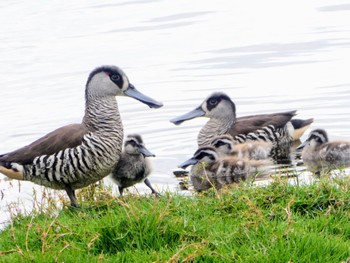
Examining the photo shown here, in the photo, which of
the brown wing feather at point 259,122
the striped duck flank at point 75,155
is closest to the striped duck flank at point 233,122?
the brown wing feather at point 259,122

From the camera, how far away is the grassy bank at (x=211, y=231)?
6.43 metres

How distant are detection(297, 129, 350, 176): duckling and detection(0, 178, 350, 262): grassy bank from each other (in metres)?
3.49

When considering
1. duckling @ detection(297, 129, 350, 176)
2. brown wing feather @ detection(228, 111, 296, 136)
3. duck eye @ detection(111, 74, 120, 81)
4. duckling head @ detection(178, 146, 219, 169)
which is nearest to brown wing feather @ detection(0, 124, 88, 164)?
duck eye @ detection(111, 74, 120, 81)

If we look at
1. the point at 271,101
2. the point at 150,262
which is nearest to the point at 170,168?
the point at 271,101

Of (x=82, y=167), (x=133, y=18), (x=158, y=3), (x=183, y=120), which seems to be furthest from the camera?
(x=158, y=3)

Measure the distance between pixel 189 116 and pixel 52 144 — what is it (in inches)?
161

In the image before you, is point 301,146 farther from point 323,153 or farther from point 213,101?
point 213,101

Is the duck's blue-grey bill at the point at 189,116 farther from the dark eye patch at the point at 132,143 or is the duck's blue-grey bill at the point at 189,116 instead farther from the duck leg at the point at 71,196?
the duck leg at the point at 71,196

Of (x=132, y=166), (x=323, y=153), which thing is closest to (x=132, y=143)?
(x=132, y=166)

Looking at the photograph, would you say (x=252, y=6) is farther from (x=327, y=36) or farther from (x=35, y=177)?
(x=35, y=177)

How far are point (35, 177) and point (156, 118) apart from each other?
4.84 meters

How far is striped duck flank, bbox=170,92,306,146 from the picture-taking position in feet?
42.6

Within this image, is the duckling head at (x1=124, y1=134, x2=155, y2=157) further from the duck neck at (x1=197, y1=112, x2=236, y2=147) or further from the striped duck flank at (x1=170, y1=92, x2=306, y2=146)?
the duck neck at (x1=197, y1=112, x2=236, y2=147)

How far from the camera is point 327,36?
18484 mm
